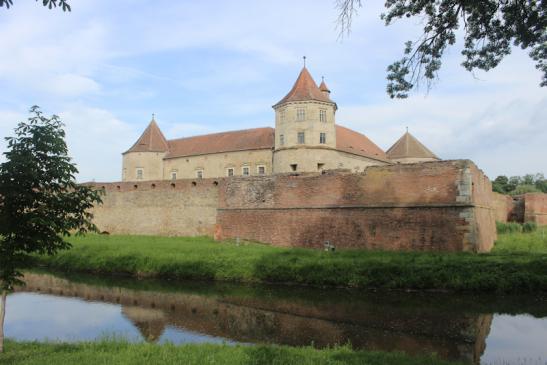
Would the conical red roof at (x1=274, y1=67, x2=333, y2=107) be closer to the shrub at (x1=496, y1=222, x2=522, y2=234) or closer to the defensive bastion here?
the defensive bastion

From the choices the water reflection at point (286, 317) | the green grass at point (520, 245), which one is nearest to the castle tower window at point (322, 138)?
the green grass at point (520, 245)

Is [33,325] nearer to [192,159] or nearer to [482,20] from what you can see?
[482,20]

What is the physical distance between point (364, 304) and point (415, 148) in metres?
28.0

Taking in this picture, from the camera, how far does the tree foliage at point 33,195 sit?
608cm

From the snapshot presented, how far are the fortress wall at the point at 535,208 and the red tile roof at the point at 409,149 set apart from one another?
10.4 m

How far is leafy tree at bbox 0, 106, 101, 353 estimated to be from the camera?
6082 millimetres

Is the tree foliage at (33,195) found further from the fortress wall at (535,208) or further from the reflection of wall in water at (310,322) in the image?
the fortress wall at (535,208)

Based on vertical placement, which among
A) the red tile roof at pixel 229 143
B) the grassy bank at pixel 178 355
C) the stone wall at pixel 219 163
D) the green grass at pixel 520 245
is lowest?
the grassy bank at pixel 178 355

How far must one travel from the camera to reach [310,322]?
10.3 meters

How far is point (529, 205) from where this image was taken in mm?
27266

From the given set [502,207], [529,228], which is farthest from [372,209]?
[502,207]

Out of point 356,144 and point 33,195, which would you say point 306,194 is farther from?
point 356,144

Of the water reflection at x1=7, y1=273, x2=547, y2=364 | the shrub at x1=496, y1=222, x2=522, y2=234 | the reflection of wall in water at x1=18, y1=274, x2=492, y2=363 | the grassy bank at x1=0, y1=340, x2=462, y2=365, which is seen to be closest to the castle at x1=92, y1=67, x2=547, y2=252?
the shrub at x1=496, y1=222, x2=522, y2=234

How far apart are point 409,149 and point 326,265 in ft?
84.4
